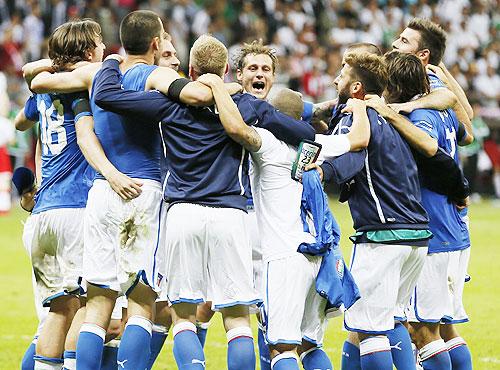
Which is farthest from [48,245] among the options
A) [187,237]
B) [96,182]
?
[187,237]

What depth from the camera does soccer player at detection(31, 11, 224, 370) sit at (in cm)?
630

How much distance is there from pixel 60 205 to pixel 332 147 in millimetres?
1876

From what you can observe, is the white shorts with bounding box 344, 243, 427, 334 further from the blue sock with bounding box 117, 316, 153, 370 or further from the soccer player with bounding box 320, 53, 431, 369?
the blue sock with bounding box 117, 316, 153, 370

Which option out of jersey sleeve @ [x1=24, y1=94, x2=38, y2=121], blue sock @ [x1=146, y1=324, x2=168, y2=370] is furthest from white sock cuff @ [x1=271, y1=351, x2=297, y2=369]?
jersey sleeve @ [x1=24, y1=94, x2=38, y2=121]

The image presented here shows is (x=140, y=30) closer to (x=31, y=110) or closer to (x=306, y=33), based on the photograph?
(x=31, y=110)

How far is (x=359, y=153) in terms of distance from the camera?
245 inches

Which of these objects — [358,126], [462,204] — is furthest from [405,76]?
[462,204]

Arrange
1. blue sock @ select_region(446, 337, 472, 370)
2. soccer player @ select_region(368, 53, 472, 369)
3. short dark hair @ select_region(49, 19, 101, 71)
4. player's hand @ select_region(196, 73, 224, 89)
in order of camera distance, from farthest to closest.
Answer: blue sock @ select_region(446, 337, 472, 370)
soccer player @ select_region(368, 53, 472, 369)
short dark hair @ select_region(49, 19, 101, 71)
player's hand @ select_region(196, 73, 224, 89)

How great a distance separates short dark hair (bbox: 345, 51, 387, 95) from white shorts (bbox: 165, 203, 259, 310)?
1195mm

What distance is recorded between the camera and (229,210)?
607cm

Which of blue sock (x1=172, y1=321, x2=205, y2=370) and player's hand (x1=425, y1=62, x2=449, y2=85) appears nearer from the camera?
blue sock (x1=172, y1=321, x2=205, y2=370)

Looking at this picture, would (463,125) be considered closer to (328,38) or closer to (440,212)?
(440,212)

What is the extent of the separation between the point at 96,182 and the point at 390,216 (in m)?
1.88

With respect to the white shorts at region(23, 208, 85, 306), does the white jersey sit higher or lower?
higher
